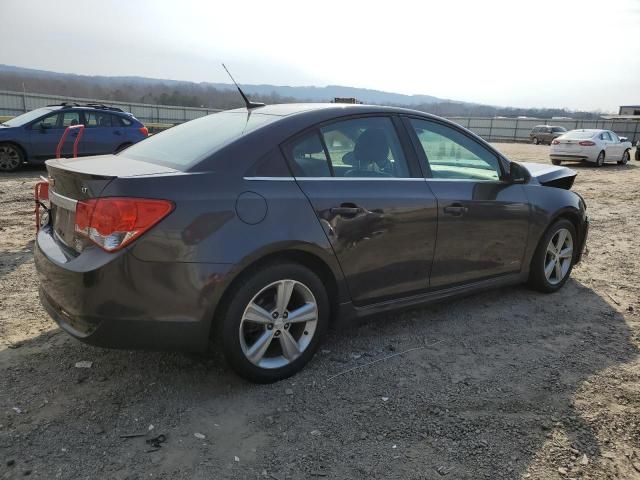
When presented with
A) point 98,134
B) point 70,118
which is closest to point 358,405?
point 98,134

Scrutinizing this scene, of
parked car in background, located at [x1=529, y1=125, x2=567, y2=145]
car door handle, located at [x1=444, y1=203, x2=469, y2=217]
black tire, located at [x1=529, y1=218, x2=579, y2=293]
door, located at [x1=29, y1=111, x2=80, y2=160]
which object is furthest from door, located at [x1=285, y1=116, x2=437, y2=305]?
parked car in background, located at [x1=529, y1=125, x2=567, y2=145]

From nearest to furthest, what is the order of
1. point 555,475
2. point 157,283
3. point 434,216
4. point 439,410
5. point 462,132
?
point 555,475
point 157,283
point 439,410
point 434,216
point 462,132

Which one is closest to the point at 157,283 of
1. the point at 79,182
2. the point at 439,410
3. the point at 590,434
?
the point at 79,182

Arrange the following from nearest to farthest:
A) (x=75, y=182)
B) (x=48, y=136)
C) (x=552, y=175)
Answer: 1. (x=75, y=182)
2. (x=552, y=175)
3. (x=48, y=136)

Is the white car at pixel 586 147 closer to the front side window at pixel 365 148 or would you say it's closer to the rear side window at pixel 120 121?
the rear side window at pixel 120 121

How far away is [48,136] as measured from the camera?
1252 centimetres

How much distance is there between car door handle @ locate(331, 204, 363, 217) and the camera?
327 centimetres

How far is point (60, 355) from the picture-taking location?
346 centimetres

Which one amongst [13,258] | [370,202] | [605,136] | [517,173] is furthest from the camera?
[605,136]

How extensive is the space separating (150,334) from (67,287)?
0.51 m

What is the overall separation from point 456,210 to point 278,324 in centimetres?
164

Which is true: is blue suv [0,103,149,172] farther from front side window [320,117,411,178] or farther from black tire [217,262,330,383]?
black tire [217,262,330,383]

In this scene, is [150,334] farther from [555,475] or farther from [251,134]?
[555,475]

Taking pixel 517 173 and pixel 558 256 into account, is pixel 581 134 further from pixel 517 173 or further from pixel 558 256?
pixel 517 173
